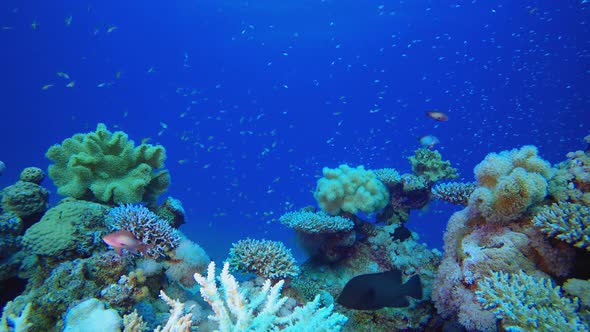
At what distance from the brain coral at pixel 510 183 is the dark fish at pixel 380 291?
5.28 ft

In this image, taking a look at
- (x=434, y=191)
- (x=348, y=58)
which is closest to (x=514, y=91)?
(x=348, y=58)

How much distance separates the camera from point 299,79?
83.6 meters

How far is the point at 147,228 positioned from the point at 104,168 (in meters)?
2.11

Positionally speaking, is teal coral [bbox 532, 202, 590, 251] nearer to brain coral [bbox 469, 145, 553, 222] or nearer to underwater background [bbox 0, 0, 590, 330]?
brain coral [bbox 469, 145, 553, 222]

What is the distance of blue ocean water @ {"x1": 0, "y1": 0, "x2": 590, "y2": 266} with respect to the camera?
5140 centimetres

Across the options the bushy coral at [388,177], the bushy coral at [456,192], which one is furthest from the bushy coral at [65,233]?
the bushy coral at [456,192]

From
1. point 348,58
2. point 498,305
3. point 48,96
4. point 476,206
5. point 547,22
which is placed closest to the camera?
point 498,305

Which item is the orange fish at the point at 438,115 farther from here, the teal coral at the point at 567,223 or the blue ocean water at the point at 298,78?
the blue ocean water at the point at 298,78

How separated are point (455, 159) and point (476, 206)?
82114 millimetres

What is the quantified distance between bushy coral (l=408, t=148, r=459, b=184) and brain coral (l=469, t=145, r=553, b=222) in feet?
9.03

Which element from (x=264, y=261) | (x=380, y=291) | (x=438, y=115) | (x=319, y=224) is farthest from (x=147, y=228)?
(x=438, y=115)

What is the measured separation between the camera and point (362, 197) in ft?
23.7

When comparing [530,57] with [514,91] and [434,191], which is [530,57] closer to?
[514,91]

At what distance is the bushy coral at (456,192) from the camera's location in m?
6.19
